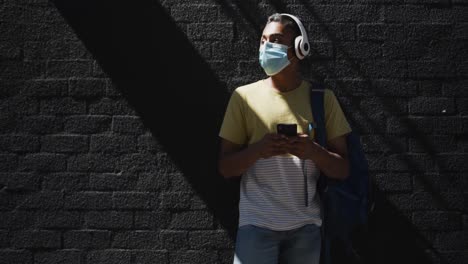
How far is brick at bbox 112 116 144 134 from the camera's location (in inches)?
169

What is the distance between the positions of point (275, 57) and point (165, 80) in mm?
1126

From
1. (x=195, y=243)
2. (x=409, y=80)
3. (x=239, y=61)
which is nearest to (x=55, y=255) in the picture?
(x=195, y=243)

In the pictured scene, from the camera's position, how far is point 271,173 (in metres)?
3.35

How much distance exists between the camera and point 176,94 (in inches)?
170

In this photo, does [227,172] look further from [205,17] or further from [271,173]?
[205,17]

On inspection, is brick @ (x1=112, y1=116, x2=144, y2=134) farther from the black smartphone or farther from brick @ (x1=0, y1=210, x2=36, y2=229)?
the black smartphone

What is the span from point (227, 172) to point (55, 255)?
5.38ft

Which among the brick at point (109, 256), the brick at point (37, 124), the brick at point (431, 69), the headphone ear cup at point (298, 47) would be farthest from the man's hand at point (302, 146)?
the brick at point (37, 124)

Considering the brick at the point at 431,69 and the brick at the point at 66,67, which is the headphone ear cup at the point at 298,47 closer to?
the brick at the point at 431,69

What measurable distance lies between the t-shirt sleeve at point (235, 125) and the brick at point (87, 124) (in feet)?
3.83

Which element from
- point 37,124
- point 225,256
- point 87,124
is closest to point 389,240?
point 225,256

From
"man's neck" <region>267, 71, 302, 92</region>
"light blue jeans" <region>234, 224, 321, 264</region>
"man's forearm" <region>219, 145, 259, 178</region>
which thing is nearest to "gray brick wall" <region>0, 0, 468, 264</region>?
"man's neck" <region>267, 71, 302, 92</region>

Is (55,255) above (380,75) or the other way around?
the other way around

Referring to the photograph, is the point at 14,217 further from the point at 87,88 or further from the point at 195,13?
the point at 195,13
